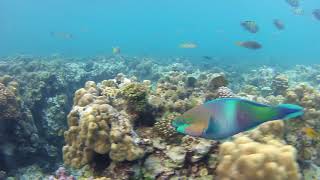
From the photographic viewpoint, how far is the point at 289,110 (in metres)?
2.69

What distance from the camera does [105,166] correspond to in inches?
192

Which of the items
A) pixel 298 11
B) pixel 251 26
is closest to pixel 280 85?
pixel 251 26

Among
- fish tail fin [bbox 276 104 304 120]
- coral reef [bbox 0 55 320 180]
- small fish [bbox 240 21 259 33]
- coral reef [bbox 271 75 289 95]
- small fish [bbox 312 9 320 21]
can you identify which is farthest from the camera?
small fish [bbox 312 9 320 21]

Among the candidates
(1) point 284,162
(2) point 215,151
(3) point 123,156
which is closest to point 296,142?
(2) point 215,151

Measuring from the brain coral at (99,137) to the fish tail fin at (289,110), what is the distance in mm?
2141

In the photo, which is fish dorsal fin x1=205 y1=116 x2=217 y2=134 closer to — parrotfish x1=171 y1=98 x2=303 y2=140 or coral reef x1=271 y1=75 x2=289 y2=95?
parrotfish x1=171 y1=98 x2=303 y2=140

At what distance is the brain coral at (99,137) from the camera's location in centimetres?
448

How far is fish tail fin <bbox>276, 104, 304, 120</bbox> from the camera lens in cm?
263

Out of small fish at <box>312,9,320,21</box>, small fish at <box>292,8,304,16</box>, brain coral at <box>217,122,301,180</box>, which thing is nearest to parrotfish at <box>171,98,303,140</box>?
brain coral at <box>217,122,301,180</box>

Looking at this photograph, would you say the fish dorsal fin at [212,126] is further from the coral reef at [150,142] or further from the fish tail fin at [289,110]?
the coral reef at [150,142]

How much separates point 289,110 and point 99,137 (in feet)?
8.68

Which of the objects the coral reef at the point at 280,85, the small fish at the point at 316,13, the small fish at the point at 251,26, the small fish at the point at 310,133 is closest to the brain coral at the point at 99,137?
the small fish at the point at 310,133

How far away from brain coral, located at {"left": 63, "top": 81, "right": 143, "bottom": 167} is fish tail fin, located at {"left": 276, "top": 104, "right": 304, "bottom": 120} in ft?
7.03

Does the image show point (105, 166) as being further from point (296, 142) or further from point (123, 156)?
point (296, 142)
